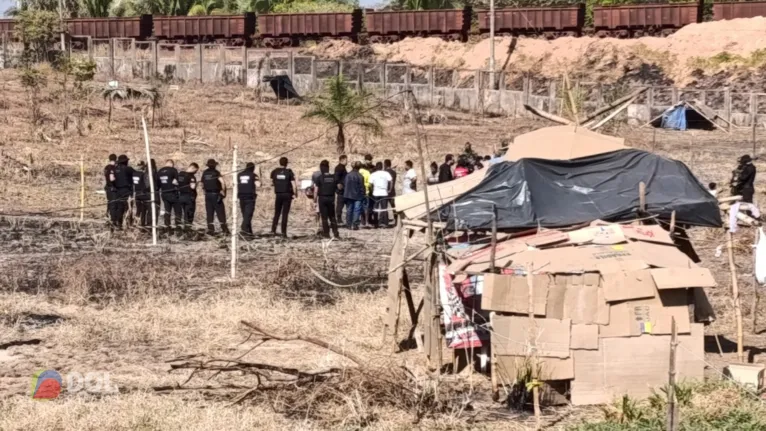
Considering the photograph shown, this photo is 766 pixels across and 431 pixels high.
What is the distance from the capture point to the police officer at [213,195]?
69.8ft

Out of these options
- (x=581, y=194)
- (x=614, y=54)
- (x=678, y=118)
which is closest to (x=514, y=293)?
(x=581, y=194)

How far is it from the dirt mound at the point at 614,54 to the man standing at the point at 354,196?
2787 cm

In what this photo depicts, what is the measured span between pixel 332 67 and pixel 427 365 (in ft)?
123

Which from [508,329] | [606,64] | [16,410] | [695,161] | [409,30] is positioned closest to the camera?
[16,410]

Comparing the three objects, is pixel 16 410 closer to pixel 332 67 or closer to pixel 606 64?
pixel 332 67

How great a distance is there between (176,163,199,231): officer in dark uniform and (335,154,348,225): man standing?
256 centimetres

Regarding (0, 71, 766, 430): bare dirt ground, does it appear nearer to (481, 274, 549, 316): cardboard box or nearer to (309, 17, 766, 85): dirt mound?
(481, 274, 549, 316): cardboard box

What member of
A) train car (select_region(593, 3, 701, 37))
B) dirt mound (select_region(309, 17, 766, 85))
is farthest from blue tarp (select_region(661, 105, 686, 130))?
train car (select_region(593, 3, 701, 37))

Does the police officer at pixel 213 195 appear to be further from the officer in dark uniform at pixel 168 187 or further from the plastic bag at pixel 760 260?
the plastic bag at pixel 760 260

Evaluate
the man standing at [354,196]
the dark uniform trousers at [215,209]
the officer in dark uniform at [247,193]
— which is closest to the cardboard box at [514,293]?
the officer in dark uniform at [247,193]

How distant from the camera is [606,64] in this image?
53.7m

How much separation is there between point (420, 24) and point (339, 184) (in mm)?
37185

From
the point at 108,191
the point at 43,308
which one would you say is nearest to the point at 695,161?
the point at 108,191

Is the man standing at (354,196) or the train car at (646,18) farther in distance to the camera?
the train car at (646,18)
